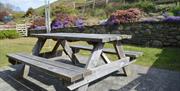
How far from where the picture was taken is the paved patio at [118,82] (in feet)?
11.0

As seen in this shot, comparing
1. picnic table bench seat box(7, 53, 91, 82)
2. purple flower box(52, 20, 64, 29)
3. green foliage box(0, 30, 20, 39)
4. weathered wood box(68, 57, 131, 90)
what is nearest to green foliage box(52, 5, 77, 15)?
purple flower box(52, 20, 64, 29)

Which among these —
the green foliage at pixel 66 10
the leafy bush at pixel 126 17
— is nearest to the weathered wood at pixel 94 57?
the leafy bush at pixel 126 17

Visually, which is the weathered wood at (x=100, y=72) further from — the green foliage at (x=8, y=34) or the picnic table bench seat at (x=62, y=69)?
the green foliage at (x=8, y=34)

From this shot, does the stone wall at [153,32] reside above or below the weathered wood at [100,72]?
above

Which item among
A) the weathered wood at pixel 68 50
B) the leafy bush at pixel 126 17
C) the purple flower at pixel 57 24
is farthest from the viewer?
the purple flower at pixel 57 24

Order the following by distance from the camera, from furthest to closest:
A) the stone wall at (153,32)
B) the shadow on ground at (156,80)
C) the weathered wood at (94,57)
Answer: the stone wall at (153,32), the shadow on ground at (156,80), the weathered wood at (94,57)

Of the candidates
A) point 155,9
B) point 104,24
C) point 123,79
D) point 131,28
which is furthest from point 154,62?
point 155,9

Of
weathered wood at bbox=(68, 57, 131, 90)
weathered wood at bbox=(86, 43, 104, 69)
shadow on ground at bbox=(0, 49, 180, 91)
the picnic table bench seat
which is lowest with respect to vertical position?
shadow on ground at bbox=(0, 49, 180, 91)

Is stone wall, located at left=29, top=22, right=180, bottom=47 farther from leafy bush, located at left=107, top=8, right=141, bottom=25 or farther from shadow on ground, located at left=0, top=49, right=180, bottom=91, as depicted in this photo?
shadow on ground, located at left=0, top=49, right=180, bottom=91

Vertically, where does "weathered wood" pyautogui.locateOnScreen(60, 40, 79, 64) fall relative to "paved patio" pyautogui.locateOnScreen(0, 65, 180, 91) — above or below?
above

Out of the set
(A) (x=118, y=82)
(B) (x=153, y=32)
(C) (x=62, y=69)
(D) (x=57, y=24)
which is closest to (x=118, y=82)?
(A) (x=118, y=82)

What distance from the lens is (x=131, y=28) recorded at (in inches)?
306

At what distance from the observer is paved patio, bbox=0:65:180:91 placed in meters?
3.36

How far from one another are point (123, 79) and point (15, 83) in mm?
1941
